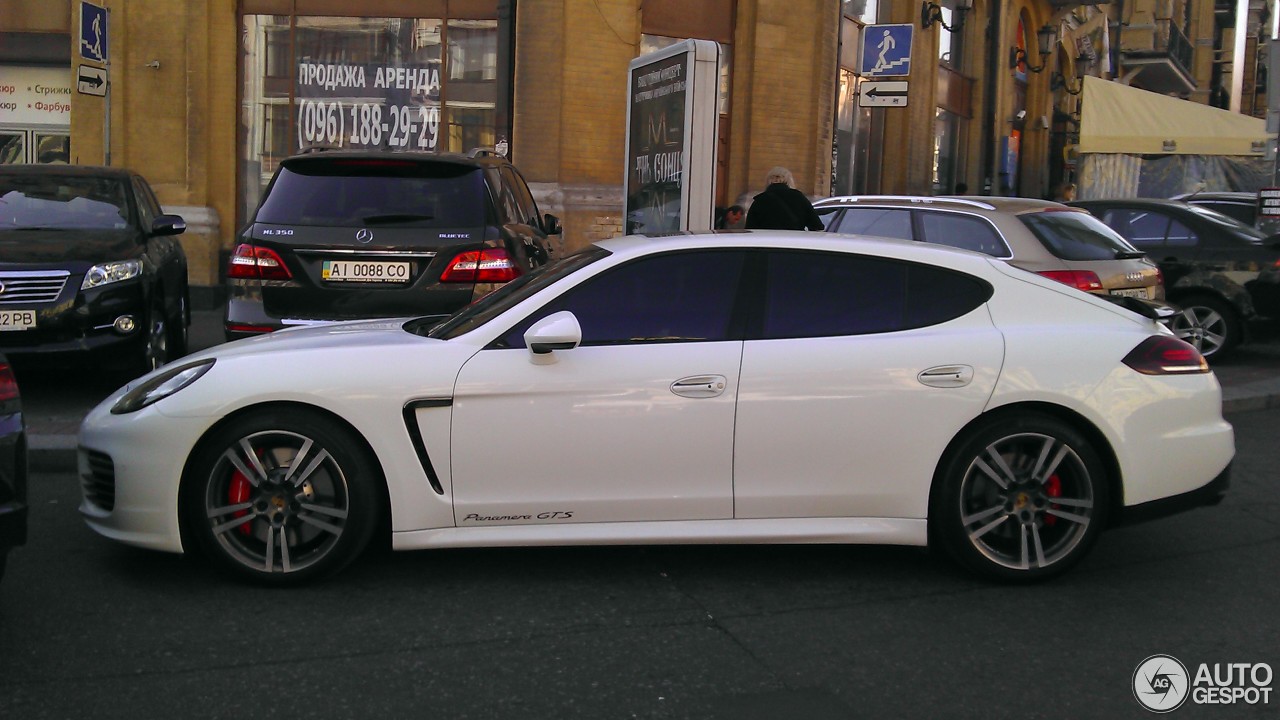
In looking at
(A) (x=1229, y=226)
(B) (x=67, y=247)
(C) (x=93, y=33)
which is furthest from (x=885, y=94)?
(B) (x=67, y=247)

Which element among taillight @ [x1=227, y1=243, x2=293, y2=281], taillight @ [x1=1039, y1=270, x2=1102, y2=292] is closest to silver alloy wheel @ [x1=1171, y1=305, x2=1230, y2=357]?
taillight @ [x1=1039, y1=270, x2=1102, y2=292]

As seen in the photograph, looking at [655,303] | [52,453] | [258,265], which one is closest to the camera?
[655,303]

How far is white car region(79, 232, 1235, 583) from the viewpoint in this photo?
5.03 m

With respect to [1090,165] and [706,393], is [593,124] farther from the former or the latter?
[706,393]

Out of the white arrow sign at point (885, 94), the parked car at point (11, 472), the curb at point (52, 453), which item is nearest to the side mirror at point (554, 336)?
the parked car at point (11, 472)

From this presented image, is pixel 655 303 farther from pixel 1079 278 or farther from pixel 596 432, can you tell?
pixel 1079 278

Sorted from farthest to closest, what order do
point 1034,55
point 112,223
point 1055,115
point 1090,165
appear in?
point 1055,115 → point 1034,55 → point 1090,165 → point 112,223

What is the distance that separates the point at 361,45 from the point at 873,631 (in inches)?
531

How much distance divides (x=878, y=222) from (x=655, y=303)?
17.9 feet

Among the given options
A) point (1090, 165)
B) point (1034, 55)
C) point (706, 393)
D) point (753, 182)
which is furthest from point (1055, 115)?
point (706, 393)

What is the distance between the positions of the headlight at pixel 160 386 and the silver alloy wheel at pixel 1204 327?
9.78m

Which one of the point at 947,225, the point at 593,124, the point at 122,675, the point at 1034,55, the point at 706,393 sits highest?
the point at 1034,55

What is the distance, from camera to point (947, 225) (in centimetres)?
991

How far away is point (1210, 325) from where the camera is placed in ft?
41.0
